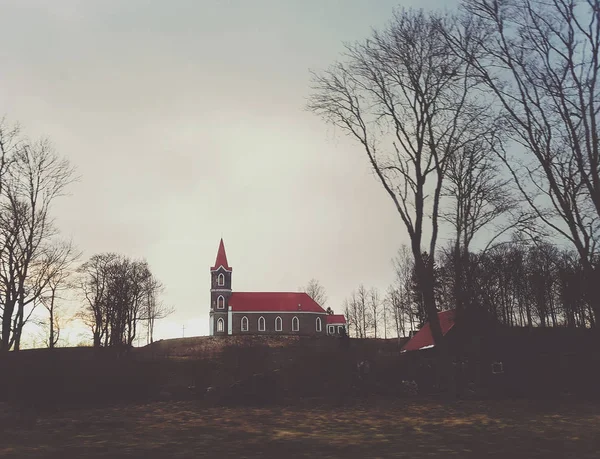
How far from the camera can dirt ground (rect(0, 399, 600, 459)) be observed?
7812 millimetres

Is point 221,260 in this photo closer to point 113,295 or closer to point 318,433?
point 113,295

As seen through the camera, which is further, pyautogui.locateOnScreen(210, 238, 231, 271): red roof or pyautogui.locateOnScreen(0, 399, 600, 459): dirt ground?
pyautogui.locateOnScreen(210, 238, 231, 271): red roof

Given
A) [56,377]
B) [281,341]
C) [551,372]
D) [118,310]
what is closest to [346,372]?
[551,372]

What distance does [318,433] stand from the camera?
10.2m

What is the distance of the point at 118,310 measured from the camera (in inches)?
1940

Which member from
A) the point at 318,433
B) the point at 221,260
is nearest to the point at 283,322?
the point at 221,260

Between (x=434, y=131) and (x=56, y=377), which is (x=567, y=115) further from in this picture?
(x=56, y=377)

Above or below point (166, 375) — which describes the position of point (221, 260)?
above

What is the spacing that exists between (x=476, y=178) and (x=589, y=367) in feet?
33.6

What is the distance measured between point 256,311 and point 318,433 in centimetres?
8233

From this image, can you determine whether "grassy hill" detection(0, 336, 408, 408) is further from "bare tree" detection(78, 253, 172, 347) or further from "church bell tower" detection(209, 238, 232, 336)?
"church bell tower" detection(209, 238, 232, 336)

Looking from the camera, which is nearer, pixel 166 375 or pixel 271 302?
pixel 166 375

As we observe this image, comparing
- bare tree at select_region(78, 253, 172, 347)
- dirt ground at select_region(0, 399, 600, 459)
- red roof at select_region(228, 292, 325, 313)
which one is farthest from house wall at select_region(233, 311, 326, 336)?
dirt ground at select_region(0, 399, 600, 459)

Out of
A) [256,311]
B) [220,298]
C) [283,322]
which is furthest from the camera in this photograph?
[220,298]
